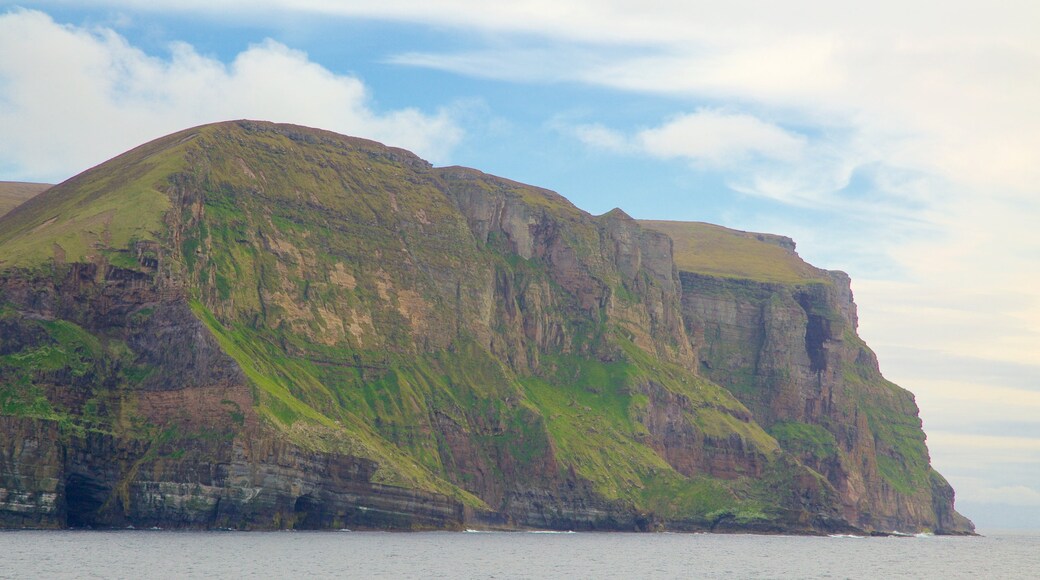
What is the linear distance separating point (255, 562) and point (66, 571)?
2816 cm

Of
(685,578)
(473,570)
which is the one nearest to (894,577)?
(685,578)

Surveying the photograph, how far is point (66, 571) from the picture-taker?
151 m

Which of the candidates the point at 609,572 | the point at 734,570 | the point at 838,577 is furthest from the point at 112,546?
the point at 838,577

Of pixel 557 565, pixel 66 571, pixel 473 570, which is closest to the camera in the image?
pixel 66 571

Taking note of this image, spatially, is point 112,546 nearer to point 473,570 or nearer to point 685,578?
point 473,570

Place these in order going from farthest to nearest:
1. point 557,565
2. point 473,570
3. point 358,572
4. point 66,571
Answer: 1. point 557,565
2. point 473,570
3. point 358,572
4. point 66,571

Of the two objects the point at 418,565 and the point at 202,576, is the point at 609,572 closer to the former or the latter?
the point at 418,565

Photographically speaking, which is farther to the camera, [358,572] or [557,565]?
[557,565]

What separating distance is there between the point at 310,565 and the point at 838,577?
69144 mm

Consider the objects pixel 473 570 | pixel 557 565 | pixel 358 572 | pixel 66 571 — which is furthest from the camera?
pixel 557 565

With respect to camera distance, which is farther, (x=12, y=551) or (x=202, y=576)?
(x=12, y=551)

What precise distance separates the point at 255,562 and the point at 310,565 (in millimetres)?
6586

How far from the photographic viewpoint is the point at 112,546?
19000 centimetres

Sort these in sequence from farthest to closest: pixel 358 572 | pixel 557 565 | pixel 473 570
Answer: pixel 557 565
pixel 473 570
pixel 358 572
